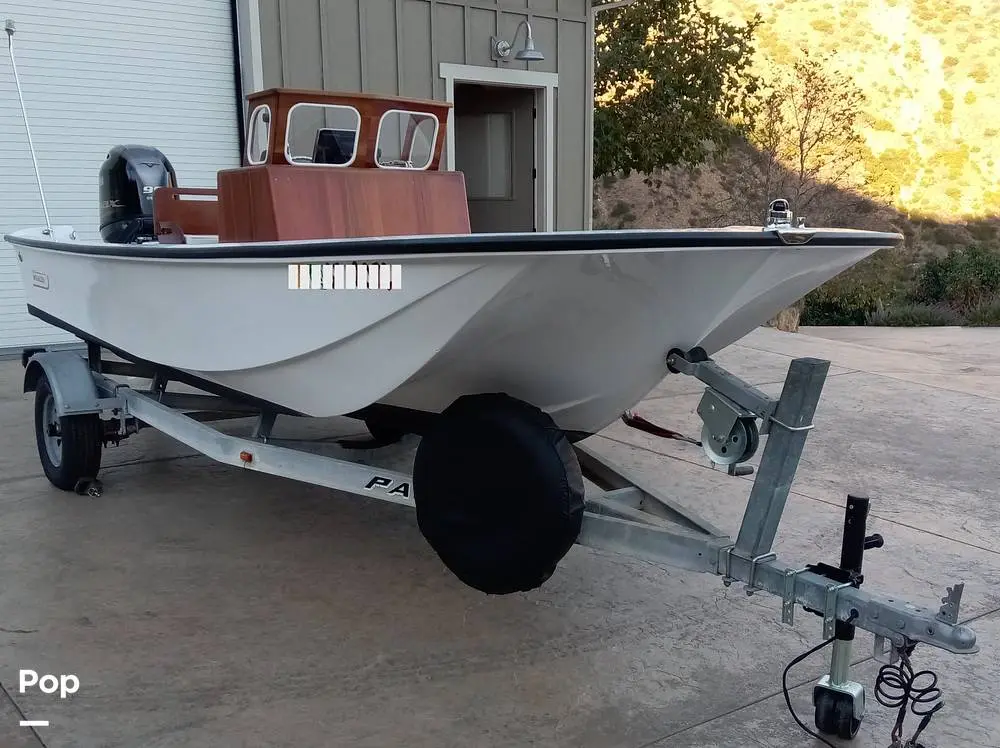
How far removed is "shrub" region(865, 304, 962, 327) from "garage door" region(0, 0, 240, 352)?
38.4 ft

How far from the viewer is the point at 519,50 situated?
1034 centimetres

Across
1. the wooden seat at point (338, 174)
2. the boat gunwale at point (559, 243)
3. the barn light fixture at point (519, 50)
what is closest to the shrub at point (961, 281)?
the barn light fixture at point (519, 50)

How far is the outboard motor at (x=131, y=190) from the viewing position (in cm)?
538

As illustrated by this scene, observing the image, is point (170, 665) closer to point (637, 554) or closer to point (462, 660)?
point (462, 660)

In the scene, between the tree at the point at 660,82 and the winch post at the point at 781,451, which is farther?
the tree at the point at 660,82

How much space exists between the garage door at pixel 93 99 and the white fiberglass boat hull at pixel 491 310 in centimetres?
568

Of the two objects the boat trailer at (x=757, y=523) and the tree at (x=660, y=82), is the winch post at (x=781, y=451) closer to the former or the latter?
the boat trailer at (x=757, y=523)

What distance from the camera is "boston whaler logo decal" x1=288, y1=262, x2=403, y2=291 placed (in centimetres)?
295

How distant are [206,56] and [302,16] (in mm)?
1177

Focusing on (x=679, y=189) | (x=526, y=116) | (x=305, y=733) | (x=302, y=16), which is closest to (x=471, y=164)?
(x=526, y=116)

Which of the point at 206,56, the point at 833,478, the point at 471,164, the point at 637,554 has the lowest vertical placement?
the point at 833,478

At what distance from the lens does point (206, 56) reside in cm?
938

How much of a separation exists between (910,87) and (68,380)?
44.2 meters

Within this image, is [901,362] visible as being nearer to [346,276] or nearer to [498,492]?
[498,492]
